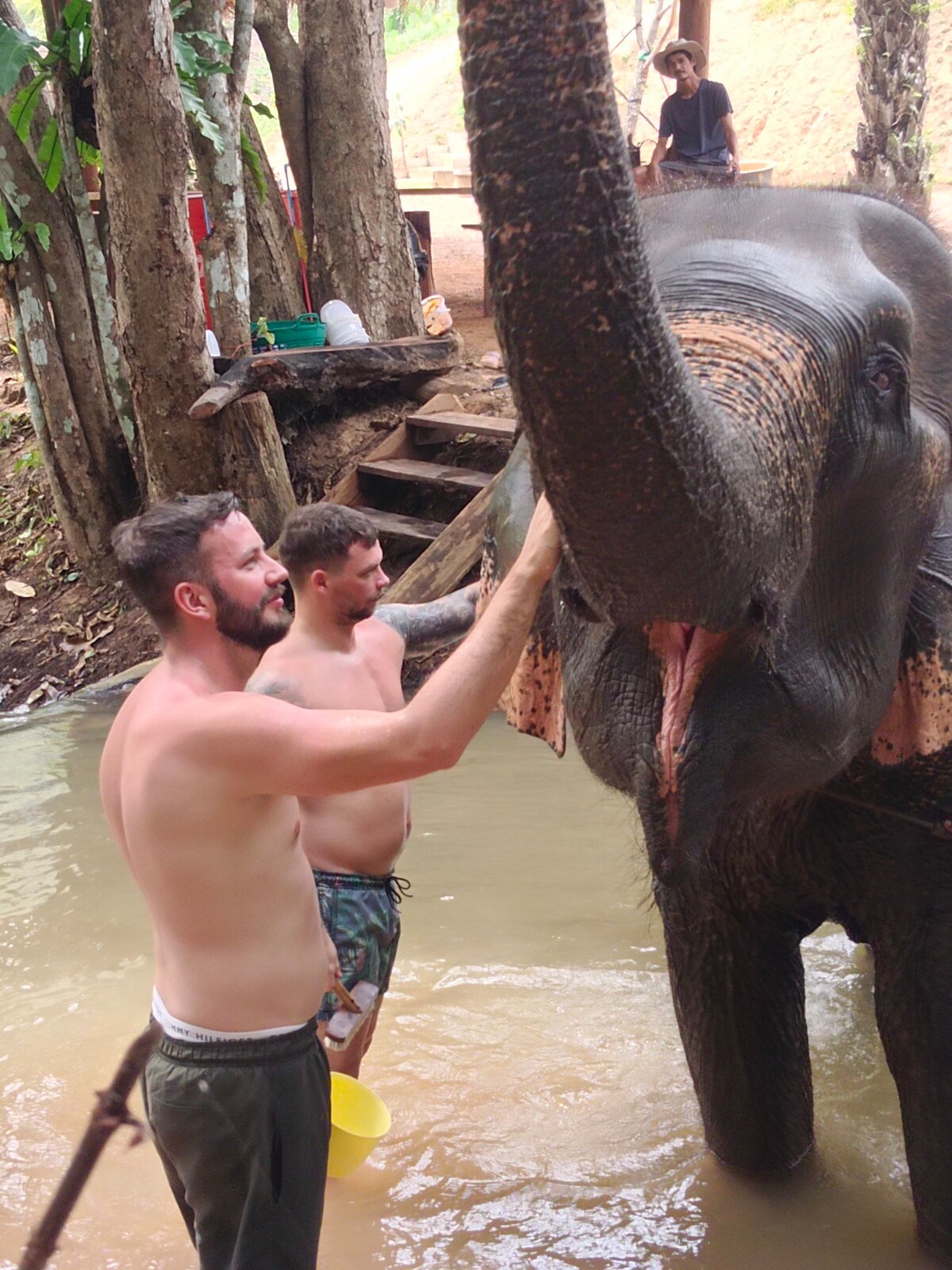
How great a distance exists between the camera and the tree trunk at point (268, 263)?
8.12 meters

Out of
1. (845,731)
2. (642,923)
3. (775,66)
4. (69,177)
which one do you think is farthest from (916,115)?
(775,66)

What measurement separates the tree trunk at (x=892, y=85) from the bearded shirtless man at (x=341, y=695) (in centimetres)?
764

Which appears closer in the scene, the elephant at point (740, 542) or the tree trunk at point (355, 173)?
the elephant at point (740, 542)

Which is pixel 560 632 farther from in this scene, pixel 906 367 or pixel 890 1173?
pixel 890 1173

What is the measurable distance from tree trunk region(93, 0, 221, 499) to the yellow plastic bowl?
15.5 feet

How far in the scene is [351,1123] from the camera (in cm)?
265

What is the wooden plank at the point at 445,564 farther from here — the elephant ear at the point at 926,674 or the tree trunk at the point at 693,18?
the tree trunk at the point at 693,18

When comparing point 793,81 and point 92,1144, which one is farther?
point 793,81

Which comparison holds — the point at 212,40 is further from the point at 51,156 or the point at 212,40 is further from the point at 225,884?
the point at 225,884

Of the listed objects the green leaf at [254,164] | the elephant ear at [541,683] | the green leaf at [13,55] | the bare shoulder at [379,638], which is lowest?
the bare shoulder at [379,638]

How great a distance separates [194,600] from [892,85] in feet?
29.1

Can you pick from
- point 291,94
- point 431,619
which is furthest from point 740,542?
point 291,94

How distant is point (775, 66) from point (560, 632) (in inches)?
1062

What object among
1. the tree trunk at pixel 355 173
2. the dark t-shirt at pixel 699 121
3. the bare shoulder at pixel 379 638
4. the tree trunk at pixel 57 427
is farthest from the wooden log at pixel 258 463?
the bare shoulder at pixel 379 638
